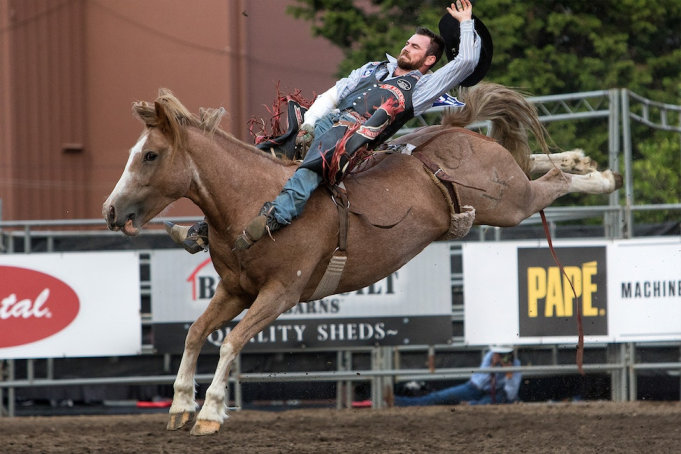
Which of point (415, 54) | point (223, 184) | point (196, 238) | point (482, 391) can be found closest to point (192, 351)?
point (196, 238)

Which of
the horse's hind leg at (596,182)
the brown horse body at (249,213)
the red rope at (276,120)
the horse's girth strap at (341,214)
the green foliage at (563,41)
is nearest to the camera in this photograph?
the brown horse body at (249,213)

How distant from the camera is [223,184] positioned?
207 inches

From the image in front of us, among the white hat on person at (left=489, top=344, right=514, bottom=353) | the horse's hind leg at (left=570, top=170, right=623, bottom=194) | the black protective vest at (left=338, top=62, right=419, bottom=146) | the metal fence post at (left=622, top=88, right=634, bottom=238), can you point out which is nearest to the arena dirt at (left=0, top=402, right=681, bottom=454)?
the white hat on person at (left=489, top=344, right=514, bottom=353)

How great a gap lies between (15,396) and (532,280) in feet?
16.3

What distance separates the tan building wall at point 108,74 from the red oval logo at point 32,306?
6.39 metres

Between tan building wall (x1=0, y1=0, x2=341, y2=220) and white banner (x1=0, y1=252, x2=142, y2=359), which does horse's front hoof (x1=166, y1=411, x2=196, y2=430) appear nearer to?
white banner (x1=0, y1=252, x2=142, y2=359)

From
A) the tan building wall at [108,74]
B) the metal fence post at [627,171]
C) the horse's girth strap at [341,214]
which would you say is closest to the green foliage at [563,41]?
the tan building wall at [108,74]

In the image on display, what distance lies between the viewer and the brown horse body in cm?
502

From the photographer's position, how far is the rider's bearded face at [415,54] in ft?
19.2

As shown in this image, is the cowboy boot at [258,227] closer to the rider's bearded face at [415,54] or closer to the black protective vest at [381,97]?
the black protective vest at [381,97]

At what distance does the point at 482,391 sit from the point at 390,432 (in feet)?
6.04

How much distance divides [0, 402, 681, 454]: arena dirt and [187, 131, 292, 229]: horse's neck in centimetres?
193

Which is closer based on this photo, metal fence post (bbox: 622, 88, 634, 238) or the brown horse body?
the brown horse body

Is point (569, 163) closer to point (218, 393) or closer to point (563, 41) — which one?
point (218, 393)
